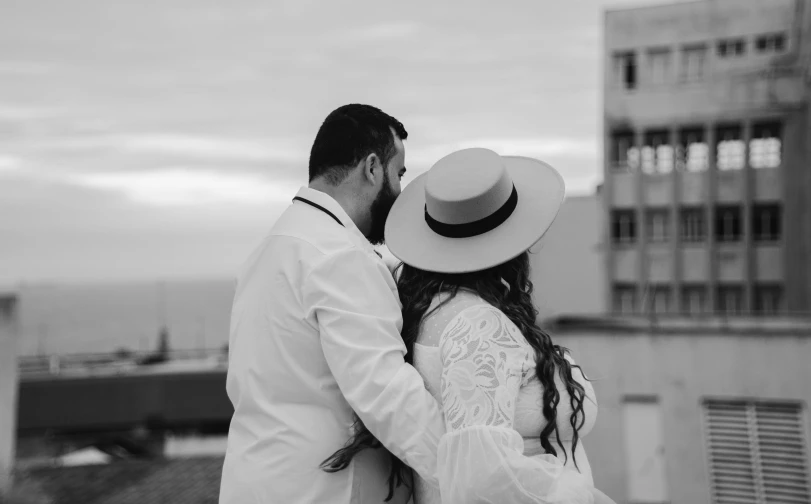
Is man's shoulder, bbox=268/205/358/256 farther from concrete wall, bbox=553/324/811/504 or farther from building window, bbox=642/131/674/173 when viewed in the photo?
building window, bbox=642/131/674/173

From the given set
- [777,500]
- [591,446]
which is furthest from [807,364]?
[591,446]

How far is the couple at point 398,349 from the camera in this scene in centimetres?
227

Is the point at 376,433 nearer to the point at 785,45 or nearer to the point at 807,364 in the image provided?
the point at 807,364

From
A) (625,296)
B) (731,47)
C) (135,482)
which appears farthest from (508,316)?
(731,47)

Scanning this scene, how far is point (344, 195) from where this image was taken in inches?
107

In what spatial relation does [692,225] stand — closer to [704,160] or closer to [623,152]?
[704,160]

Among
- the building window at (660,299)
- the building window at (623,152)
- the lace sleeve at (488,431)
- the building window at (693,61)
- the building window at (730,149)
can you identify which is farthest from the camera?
the building window at (623,152)

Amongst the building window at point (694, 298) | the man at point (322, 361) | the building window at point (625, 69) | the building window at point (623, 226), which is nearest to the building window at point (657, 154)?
the building window at point (623, 226)

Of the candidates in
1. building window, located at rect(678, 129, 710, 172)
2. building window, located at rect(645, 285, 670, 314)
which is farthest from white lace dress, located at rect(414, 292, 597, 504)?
building window, located at rect(678, 129, 710, 172)

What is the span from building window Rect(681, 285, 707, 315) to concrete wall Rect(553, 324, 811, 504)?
83.0 ft

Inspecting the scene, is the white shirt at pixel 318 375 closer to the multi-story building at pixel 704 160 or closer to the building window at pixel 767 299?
the multi-story building at pixel 704 160

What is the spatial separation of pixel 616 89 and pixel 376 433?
3808 centimetres

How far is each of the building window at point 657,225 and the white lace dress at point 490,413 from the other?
38.0 m

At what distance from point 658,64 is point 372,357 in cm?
3908
